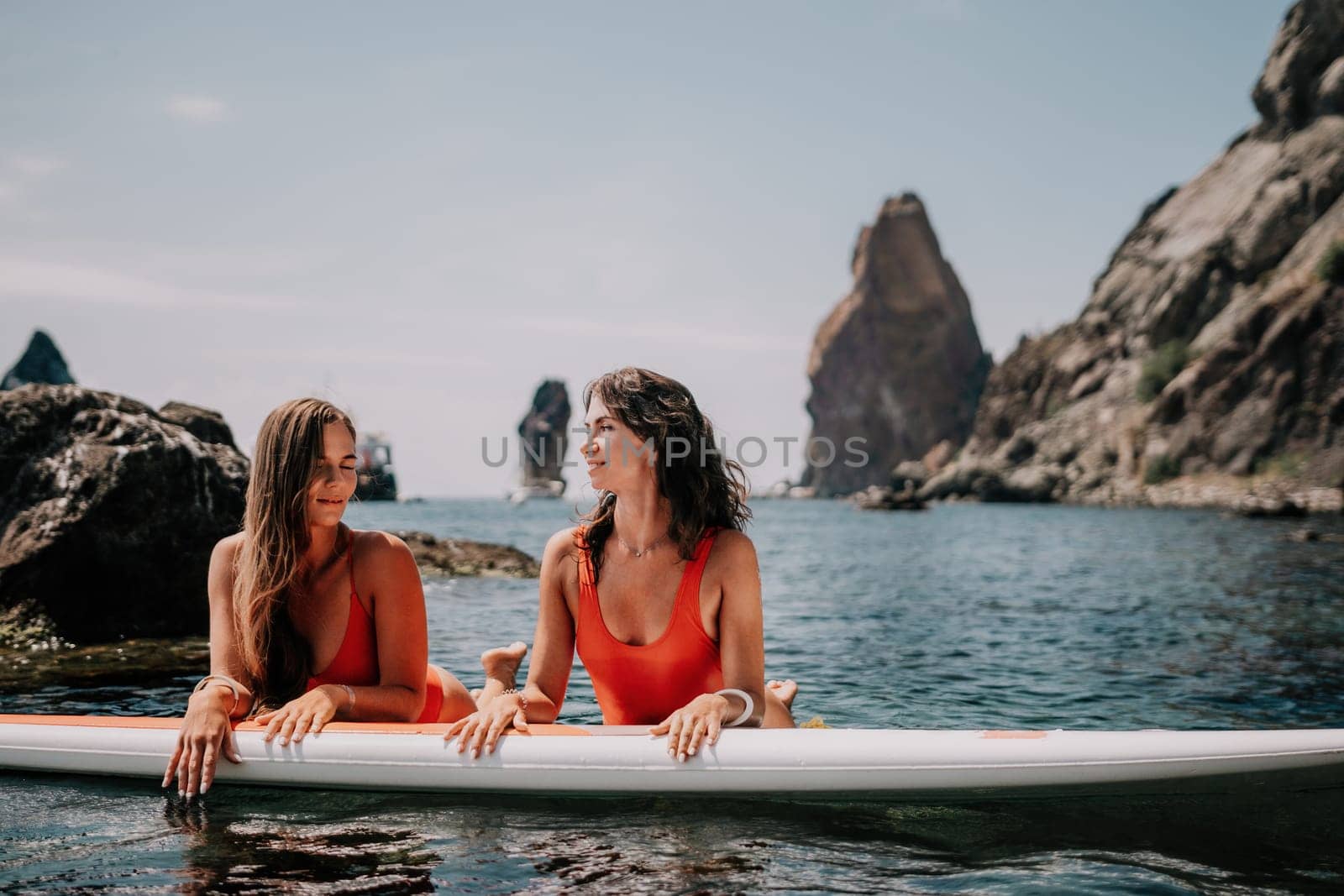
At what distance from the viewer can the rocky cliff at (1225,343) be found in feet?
205

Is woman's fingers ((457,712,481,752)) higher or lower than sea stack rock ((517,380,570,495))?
lower

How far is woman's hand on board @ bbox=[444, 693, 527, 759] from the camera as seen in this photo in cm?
433

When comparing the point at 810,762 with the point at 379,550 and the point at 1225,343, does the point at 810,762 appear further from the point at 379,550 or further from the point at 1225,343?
the point at 1225,343

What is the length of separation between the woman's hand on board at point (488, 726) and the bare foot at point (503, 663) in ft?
0.64

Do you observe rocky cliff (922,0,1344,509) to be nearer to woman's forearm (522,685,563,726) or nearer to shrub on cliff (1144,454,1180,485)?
shrub on cliff (1144,454,1180,485)

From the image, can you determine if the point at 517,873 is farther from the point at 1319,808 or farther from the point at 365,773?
the point at 1319,808

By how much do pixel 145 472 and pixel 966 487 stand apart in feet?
289

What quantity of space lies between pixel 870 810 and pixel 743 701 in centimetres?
81

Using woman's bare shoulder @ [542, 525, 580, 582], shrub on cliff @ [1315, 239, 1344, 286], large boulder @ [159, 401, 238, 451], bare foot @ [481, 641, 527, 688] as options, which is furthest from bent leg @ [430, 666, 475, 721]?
shrub on cliff @ [1315, 239, 1344, 286]

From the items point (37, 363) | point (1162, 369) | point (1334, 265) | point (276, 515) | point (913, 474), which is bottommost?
point (276, 515)

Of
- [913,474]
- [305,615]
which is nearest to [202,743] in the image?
[305,615]

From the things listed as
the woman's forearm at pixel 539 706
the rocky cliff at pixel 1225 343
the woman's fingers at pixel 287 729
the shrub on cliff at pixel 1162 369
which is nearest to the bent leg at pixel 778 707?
the woman's forearm at pixel 539 706

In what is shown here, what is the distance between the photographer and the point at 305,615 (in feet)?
15.0

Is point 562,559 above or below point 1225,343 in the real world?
below
